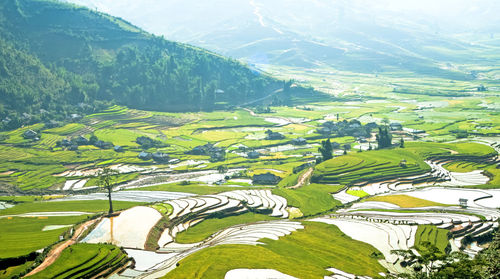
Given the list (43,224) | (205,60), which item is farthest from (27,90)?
(43,224)

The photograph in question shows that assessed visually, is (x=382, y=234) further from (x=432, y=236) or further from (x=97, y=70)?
(x=97, y=70)

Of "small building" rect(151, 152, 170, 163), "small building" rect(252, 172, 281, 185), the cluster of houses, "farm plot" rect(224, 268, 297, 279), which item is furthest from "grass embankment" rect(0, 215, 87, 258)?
the cluster of houses

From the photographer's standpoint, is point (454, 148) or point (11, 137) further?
point (11, 137)

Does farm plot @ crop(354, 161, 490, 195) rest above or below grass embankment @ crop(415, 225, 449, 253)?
above

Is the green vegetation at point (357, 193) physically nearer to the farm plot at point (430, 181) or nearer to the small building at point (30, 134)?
the farm plot at point (430, 181)

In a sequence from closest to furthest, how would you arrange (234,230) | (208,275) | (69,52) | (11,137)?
(208,275) → (234,230) → (11,137) → (69,52)

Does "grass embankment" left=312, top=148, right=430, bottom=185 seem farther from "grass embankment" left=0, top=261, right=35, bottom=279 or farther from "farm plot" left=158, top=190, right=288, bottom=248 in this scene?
"grass embankment" left=0, top=261, right=35, bottom=279

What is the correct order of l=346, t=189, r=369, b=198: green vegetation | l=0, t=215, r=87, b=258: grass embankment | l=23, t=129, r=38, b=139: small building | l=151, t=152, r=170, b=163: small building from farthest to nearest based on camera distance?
1. l=23, t=129, r=38, b=139: small building
2. l=151, t=152, r=170, b=163: small building
3. l=346, t=189, r=369, b=198: green vegetation
4. l=0, t=215, r=87, b=258: grass embankment

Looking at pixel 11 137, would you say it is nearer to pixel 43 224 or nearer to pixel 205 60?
pixel 43 224

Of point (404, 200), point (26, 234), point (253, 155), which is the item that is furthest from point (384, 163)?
point (26, 234)
